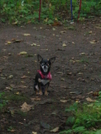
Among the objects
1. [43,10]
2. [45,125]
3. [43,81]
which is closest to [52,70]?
[43,81]

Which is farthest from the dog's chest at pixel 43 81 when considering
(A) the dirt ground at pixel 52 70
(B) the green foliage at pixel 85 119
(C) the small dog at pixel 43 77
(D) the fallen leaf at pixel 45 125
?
(D) the fallen leaf at pixel 45 125

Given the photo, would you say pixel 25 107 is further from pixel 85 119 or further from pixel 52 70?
pixel 52 70

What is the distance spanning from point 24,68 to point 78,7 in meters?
6.33

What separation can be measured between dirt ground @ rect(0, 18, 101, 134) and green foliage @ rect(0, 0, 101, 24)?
60 centimetres

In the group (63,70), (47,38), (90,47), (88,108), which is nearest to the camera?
(88,108)

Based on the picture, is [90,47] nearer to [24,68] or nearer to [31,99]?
[24,68]

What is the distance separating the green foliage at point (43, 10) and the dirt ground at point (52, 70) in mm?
596

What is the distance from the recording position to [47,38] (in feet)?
37.3

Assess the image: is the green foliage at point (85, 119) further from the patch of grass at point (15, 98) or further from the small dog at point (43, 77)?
the small dog at point (43, 77)

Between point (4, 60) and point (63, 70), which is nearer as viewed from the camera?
point (63, 70)

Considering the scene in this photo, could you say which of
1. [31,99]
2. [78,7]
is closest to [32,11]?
[78,7]

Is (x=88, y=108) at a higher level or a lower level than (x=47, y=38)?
higher

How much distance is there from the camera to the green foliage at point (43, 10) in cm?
1319

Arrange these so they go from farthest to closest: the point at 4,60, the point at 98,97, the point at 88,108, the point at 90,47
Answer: the point at 90,47
the point at 4,60
the point at 98,97
the point at 88,108
